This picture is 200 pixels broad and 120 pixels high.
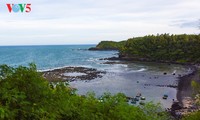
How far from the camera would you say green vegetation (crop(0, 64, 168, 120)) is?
27.9 ft

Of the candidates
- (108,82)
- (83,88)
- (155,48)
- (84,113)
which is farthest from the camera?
(155,48)

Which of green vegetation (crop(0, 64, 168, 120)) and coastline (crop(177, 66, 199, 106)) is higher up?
green vegetation (crop(0, 64, 168, 120))

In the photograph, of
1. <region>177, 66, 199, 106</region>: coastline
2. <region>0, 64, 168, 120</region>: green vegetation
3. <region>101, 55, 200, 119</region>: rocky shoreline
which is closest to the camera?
<region>0, 64, 168, 120</region>: green vegetation

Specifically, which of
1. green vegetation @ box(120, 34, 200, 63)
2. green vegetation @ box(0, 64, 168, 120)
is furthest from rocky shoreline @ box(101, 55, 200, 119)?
green vegetation @ box(120, 34, 200, 63)

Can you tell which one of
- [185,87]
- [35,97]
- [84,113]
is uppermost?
[35,97]

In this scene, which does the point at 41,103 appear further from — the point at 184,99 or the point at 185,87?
the point at 185,87

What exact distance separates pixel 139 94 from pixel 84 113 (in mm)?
45929

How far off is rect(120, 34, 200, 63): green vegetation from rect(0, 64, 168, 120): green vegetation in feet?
335

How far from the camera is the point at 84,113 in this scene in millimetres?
10438

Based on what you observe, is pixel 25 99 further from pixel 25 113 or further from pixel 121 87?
pixel 121 87

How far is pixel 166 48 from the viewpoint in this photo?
126m

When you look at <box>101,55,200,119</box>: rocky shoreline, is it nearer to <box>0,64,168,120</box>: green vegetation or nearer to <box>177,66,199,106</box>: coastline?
<box>177,66,199,106</box>: coastline

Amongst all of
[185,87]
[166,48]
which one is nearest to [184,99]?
[185,87]

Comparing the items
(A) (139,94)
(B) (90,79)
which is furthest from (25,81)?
(B) (90,79)
